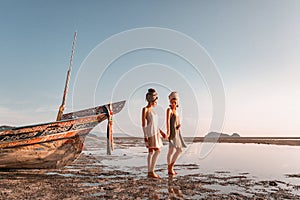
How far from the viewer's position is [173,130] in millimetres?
7809

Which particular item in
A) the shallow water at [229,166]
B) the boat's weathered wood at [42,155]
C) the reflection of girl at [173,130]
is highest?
the reflection of girl at [173,130]

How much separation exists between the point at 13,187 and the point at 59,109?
5.49 m

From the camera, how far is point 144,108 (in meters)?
7.48

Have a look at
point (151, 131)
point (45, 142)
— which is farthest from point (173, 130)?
point (45, 142)

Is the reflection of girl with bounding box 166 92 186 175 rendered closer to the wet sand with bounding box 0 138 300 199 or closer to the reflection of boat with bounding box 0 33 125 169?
the wet sand with bounding box 0 138 300 199

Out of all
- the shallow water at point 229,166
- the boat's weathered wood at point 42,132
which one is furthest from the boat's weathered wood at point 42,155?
the shallow water at point 229,166

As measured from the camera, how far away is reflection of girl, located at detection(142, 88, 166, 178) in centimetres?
731

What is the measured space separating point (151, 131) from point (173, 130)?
0.83 metres

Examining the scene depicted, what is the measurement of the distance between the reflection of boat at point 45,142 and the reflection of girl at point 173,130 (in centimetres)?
268

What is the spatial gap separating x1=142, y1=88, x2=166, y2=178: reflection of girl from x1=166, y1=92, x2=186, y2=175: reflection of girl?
0.43 meters

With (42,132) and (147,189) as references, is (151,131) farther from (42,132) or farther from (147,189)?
(42,132)

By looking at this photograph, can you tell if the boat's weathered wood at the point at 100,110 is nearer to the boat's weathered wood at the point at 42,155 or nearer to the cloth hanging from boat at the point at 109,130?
the cloth hanging from boat at the point at 109,130

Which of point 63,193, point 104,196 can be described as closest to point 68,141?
point 63,193

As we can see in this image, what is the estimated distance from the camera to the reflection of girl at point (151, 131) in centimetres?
731
